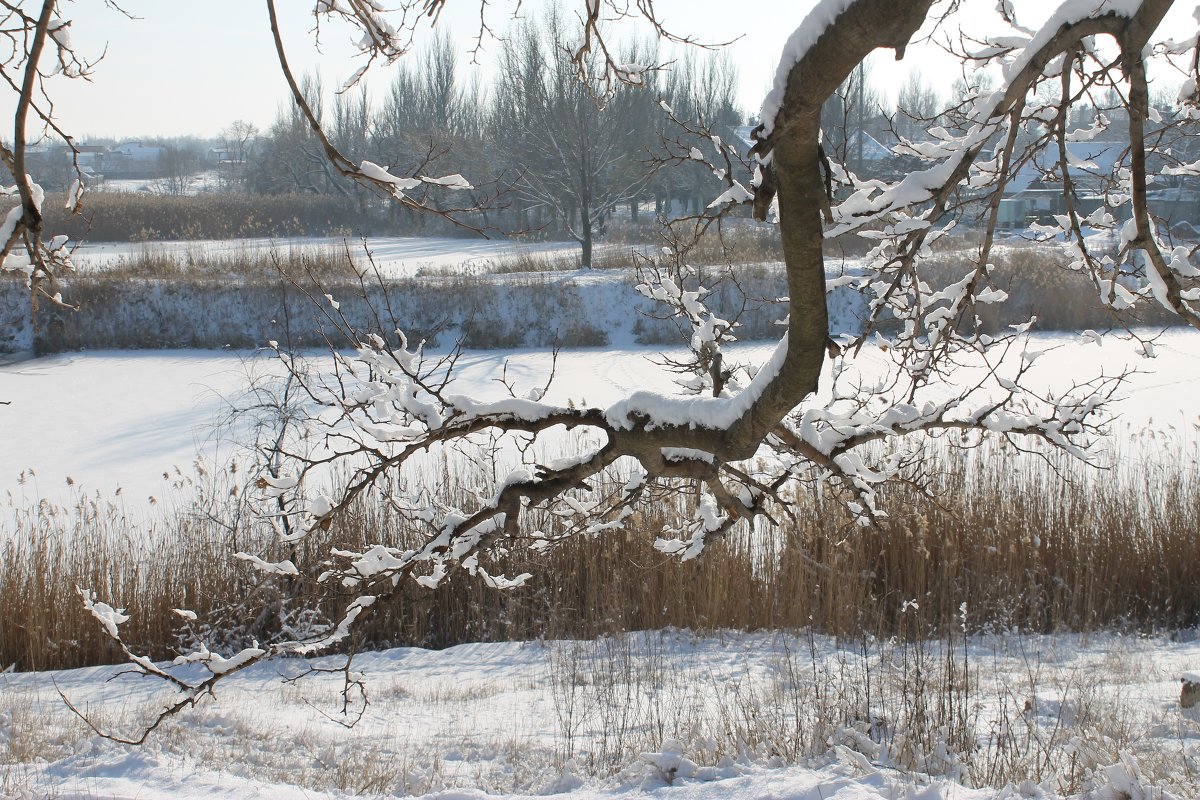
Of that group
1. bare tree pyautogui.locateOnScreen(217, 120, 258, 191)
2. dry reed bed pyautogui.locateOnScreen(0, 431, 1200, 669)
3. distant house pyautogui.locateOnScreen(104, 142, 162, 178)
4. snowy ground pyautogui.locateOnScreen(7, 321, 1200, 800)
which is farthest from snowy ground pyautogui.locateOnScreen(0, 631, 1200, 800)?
distant house pyautogui.locateOnScreen(104, 142, 162, 178)

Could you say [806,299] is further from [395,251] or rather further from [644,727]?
[395,251]

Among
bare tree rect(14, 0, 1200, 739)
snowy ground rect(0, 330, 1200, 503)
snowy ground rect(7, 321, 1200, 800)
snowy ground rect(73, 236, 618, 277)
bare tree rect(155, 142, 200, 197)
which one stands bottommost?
snowy ground rect(7, 321, 1200, 800)

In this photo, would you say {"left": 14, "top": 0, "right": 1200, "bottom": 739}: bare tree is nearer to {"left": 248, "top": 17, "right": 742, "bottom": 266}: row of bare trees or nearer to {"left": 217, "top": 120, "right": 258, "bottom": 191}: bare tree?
{"left": 248, "top": 17, "right": 742, "bottom": 266}: row of bare trees

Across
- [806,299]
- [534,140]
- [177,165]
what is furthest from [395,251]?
[177,165]

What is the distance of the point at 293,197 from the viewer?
33.2 metres

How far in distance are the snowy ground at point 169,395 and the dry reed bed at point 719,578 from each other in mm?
1461

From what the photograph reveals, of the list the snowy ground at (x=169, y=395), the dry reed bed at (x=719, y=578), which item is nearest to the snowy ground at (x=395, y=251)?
the snowy ground at (x=169, y=395)

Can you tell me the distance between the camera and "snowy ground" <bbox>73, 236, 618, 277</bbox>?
693 inches

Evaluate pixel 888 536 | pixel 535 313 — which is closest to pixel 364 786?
pixel 888 536

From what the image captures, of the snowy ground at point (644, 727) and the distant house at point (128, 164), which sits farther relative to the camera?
the distant house at point (128, 164)

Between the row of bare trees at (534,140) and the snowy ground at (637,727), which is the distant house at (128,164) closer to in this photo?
the row of bare trees at (534,140)

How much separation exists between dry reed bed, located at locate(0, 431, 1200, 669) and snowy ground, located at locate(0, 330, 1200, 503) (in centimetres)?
146

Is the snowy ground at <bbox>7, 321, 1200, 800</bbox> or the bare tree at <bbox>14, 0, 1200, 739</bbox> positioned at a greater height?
the bare tree at <bbox>14, 0, 1200, 739</bbox>

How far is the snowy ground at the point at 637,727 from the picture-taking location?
3.08m
